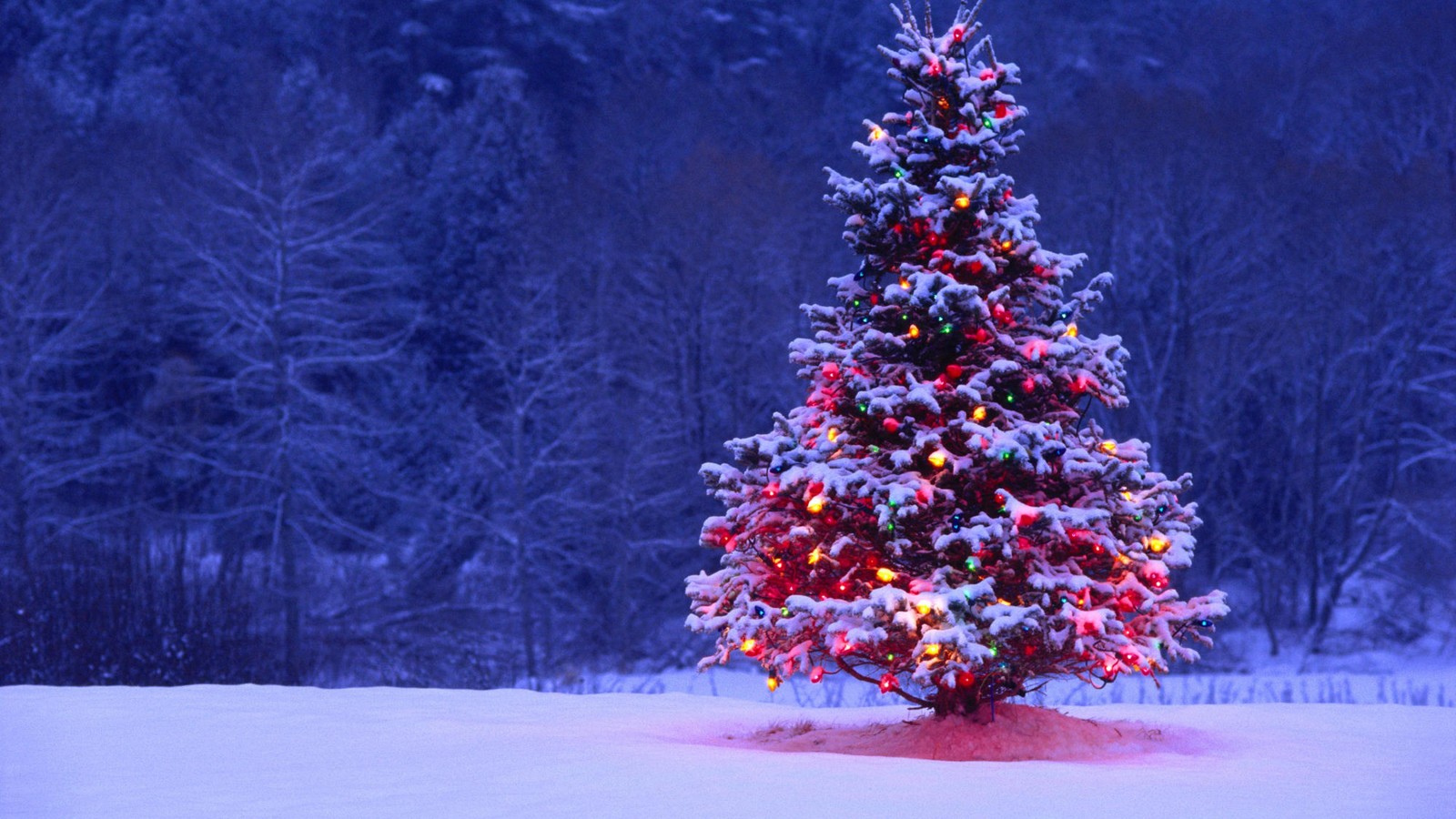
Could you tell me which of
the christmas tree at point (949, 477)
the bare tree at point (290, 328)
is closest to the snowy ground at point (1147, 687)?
the bare tree at point (290, 328)

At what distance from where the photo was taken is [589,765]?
7.71 metres

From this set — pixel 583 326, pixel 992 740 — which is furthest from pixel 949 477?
pixel 583 326

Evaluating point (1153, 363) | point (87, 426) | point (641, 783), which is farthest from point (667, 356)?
point (641, 783)

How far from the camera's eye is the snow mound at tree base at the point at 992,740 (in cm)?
887

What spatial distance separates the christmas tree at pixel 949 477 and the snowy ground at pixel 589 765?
79 centimetres

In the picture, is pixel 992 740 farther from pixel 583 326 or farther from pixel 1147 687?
pixel 583 326

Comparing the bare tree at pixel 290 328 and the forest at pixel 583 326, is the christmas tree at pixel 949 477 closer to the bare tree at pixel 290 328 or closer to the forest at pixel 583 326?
the forest at pixel 583 326

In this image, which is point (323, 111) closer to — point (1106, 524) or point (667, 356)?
point (667, 356)

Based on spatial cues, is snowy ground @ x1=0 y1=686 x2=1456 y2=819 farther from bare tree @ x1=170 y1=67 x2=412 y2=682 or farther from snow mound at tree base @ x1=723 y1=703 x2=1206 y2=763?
bare tree @ x1=170 y1=67 x2=412 y2=682

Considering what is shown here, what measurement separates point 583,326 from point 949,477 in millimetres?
23017

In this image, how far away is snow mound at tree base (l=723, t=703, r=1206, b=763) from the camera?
349 inches

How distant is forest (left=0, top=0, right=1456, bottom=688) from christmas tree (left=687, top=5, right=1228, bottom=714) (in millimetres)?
14787

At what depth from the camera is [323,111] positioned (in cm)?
3575

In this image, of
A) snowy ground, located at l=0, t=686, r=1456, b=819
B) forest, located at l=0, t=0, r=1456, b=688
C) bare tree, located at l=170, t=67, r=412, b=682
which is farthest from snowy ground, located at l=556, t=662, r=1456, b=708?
snowy ground, located at l=0, t=686, r=1456, b=819
